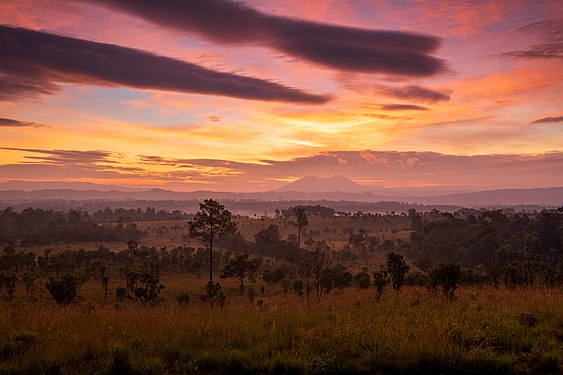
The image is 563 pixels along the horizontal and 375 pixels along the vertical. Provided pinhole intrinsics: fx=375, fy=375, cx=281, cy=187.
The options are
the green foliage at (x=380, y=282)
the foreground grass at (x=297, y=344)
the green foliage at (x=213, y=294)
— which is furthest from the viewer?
the green foliage at (x=213, y=294)

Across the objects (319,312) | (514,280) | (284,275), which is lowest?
(284,275)

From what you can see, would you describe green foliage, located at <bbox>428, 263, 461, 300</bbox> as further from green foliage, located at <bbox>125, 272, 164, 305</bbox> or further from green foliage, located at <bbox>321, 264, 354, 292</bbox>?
green foliage, located at <bbox>321, 264, 354, 292</bbox>

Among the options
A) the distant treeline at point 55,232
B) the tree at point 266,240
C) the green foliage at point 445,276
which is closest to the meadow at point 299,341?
the green foliage at point 445,276

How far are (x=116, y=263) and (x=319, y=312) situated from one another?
288ft

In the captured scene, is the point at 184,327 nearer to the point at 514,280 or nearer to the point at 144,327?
the point at 144,327

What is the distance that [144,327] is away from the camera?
1053 centimetres

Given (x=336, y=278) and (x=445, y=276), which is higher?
(x=445, y=276)

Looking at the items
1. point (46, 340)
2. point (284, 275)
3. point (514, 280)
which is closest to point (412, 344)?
point (46, 340)

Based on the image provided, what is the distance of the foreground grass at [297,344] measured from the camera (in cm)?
768

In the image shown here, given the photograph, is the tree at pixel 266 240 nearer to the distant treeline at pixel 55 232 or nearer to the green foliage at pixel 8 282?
the distant treeline at pixel 55 232

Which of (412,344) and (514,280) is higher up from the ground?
(412,344)

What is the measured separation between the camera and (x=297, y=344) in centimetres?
876

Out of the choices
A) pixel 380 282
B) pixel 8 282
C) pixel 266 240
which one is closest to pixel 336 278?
pixel 380 282

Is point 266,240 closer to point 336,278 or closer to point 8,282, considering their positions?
point 336,278
